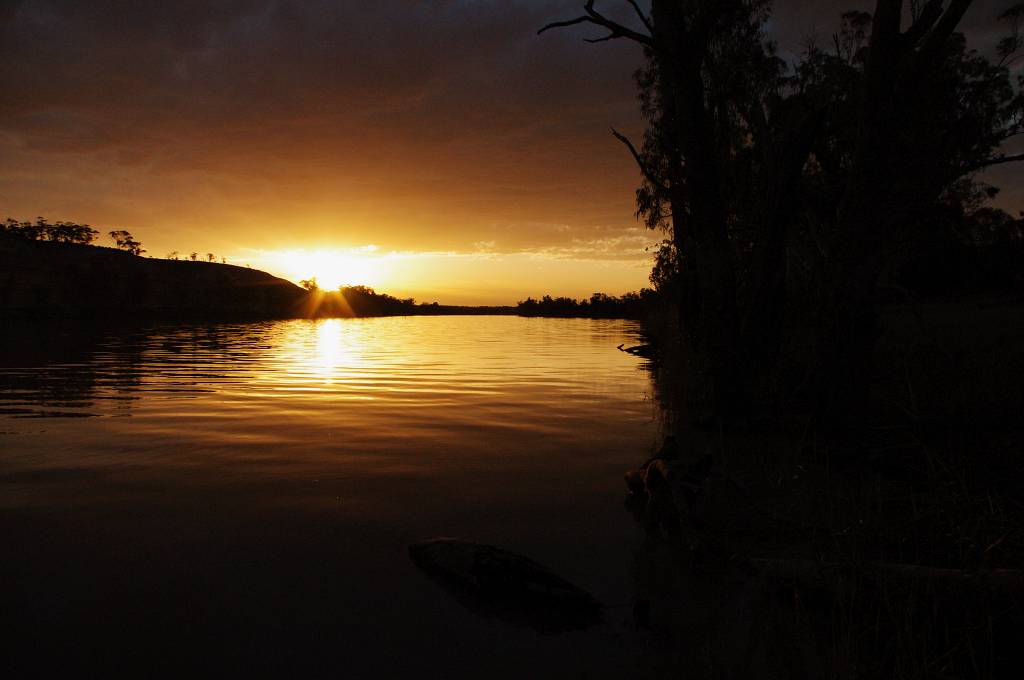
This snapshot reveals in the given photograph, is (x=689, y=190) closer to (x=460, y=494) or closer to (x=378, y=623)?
(x=460, y=494)

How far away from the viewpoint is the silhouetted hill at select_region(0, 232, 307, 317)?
2940 inches

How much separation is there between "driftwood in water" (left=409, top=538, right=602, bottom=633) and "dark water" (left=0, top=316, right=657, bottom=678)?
14 cm

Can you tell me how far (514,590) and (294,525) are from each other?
2756mm

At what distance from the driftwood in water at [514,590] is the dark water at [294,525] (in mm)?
142

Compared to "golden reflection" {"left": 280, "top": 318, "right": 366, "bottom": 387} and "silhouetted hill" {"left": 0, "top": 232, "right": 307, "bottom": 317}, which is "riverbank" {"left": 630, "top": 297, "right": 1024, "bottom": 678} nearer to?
"golden reflection" {"left": 280, "top": 318, "right": 366, "bottom": 387}

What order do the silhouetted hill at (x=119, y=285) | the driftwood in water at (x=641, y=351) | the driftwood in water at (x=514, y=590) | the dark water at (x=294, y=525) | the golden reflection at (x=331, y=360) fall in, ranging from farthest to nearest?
the silhouetted hill at (x=119, y=285)
the driftwood in water at (x=641, y=351)
the golden reflection at (x=331, y=360)
the driftwood in water at (x=514, y=590)
the dark water at (x=294, y=525)

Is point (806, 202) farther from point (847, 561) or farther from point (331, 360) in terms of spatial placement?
point (331, 360)


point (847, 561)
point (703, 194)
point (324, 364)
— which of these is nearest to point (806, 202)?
point (703, 194)

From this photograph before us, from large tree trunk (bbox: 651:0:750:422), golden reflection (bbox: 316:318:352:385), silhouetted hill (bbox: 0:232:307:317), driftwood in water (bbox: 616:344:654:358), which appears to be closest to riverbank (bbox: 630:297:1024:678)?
large tree trunk (bbox: 651:0:750:422)

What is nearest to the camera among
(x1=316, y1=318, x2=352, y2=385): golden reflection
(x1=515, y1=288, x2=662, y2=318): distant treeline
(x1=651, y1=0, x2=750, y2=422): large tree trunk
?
(x1=651, y1=0, x2=750, y2=422): large tree trunk

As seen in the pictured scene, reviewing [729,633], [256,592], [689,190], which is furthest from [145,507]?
[689,190]

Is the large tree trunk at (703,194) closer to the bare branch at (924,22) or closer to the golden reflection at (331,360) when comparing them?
the bare branch at (924,22)

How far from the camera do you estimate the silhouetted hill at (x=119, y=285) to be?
7469 cm

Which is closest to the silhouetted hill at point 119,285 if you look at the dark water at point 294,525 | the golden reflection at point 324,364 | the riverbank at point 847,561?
the golden reflection at point 324,364
